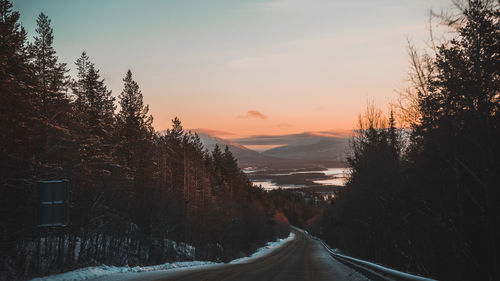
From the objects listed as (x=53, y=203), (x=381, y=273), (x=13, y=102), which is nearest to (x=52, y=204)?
(x=53, y=203)

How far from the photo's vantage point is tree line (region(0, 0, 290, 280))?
66.7 feet

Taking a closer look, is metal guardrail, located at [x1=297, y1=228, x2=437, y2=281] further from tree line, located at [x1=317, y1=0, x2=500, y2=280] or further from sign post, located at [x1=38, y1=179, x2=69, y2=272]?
sign post, located at [x1=38, y1=179, x2=69, y2=272]

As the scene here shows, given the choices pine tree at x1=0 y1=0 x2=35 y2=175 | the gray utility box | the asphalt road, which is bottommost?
the asphalt road

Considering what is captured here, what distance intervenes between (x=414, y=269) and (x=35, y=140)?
2628 cm

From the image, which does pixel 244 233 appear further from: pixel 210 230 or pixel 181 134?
pixel 181 134

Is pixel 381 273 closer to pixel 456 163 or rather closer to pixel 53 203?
pixel 456 163

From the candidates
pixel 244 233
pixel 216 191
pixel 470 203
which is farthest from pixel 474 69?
pixel 244 233

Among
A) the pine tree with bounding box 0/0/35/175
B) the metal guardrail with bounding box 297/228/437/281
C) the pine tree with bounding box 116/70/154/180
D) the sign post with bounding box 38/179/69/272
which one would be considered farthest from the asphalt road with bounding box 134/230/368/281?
the pine tree with bounding box 116/70/154/180

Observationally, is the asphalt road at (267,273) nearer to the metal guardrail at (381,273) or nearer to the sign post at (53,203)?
the metal guardrail at (381,273)

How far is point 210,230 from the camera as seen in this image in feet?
196

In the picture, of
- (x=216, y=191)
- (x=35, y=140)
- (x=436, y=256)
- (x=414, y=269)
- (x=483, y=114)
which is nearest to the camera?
(x=483, y=114)

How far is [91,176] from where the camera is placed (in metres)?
29.7

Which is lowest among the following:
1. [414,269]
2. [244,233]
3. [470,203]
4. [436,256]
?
[244,233]

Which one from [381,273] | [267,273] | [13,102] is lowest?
[267,273]
